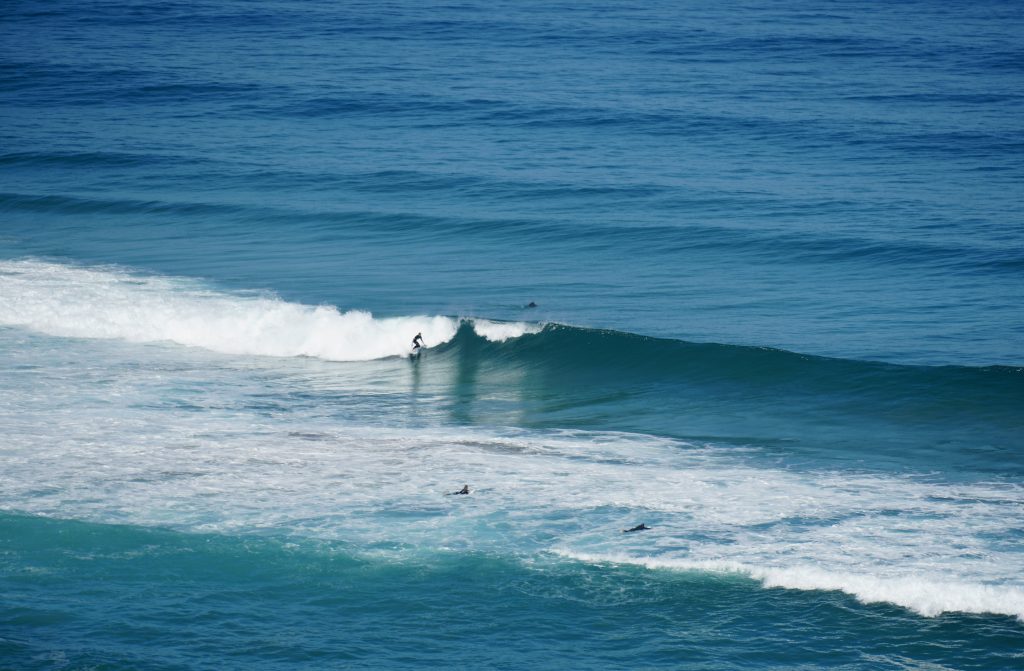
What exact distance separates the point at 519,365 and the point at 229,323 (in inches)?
273

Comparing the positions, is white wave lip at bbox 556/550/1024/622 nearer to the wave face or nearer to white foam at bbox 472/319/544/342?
the wave face

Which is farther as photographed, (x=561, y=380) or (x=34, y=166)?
(x=34, y=166)

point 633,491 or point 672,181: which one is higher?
point 672,181

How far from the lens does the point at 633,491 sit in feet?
56.1

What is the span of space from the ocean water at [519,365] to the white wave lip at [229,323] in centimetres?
11

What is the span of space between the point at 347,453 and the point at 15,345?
34.2ft

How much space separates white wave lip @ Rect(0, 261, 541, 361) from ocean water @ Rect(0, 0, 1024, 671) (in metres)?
0.11

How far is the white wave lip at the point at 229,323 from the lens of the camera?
84.9 ft

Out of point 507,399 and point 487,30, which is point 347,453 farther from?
point 487,30

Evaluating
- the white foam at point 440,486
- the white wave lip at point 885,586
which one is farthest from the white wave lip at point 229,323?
the white wave lip at point 885,586

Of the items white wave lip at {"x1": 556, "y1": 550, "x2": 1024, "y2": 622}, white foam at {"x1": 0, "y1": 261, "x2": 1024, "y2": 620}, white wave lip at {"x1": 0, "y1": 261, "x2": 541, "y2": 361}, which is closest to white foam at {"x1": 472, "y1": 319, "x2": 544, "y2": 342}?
white wave lip at {"x1": 0, "y1": 261, "x2": 541, "y2": 361}

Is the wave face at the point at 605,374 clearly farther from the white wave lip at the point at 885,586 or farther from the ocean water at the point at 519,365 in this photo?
the white wave lip at the point at 885,586

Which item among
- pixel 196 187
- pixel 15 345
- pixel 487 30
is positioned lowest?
pixel 15 345

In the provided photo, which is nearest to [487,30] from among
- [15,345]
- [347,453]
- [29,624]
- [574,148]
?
[574,148]
